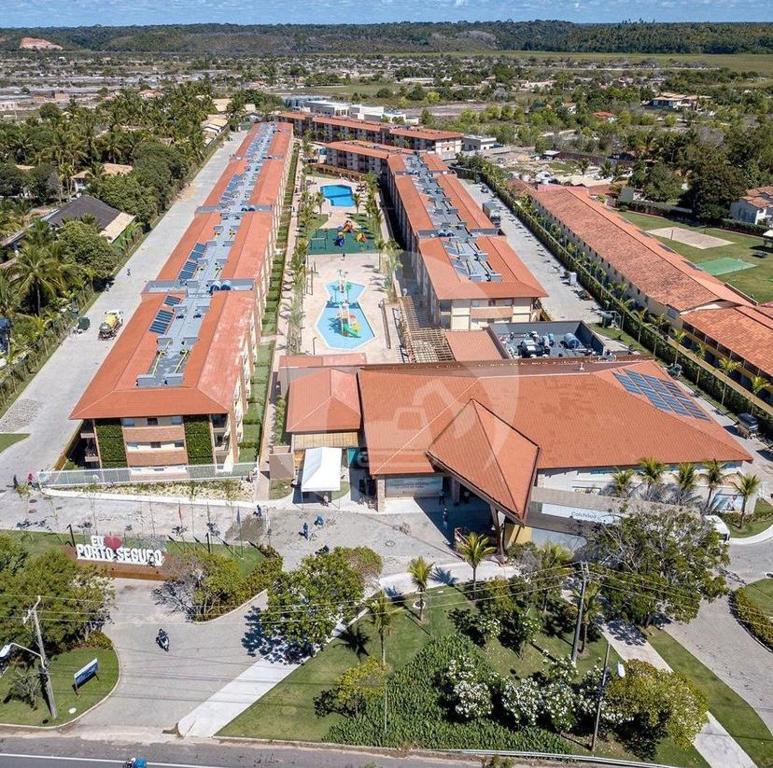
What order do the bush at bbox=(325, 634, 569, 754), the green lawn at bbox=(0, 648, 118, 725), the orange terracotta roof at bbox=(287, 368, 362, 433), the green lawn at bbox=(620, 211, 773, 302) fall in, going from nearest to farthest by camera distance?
1. the bush at bbox=(325, 634, 569, 754)
2. the green lawn at bbox=(0, 648, 118, 725)
3. the orange terracotta roof at bbox=(287, 368, 362, 433)
4. the green lawn at bbox=(620, 211, 773, 302)

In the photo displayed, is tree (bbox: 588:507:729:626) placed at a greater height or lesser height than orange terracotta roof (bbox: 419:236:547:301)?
lesser

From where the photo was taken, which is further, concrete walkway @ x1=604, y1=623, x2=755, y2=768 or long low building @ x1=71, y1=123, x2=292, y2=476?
long low building @ x1=71, y1=123, x2=292, y2=476

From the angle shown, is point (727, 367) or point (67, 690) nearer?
point (67, 690)

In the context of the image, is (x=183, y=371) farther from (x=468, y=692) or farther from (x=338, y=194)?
(x=338, y=194)

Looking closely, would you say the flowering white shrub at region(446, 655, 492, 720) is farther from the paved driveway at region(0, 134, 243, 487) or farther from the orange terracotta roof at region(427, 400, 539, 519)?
the paved driveway at region(0, 134, 243, 487)

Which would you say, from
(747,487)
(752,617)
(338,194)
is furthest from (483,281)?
(338,194)

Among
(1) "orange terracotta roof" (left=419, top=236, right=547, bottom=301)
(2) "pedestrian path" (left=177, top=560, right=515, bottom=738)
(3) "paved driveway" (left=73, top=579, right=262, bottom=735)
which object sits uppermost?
(1) "orange terracotta roof" (left=419, top=236, right=547, bottom=301)

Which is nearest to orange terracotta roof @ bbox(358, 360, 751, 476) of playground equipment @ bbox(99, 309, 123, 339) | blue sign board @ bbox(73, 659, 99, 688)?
blue sign board @ bbox(73, 659, 99, 688)

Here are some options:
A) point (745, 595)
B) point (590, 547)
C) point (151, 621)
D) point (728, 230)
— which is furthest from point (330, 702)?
point (728, 230)
